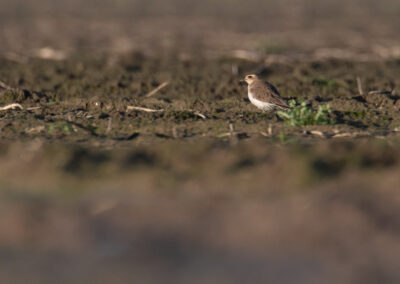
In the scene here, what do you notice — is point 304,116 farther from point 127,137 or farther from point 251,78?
point 251,78

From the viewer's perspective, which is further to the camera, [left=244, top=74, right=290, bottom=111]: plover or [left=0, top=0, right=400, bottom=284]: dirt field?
[left=244, top=74, right=290, bottom=111]: plover

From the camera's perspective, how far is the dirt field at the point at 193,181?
4.03m

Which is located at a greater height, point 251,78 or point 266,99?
point 266,99

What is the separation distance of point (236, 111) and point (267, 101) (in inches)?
17.9

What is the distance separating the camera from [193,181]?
5445mm

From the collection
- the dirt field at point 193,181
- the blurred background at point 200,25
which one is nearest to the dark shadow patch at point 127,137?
the dirt field at point 193,181

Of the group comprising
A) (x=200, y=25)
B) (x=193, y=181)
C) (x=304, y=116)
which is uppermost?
(x=193, y=181)

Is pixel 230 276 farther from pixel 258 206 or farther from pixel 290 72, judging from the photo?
pixel 290 72

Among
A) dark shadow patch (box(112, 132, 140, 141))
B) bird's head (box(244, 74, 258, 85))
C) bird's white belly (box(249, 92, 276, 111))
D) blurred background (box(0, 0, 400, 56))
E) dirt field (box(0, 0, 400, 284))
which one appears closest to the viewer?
dirt field (box(0, 0, 400, 284))

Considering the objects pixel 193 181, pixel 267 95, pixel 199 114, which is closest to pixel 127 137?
pixel 199 114

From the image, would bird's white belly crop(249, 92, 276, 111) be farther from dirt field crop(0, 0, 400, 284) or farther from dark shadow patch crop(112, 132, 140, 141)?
dark shadow patch crop(112, 132, 140, 141)

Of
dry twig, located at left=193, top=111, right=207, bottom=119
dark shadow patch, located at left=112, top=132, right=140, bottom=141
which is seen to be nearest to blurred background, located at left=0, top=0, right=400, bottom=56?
dry twig, located at left=193, top=111, right=207, bottom=119

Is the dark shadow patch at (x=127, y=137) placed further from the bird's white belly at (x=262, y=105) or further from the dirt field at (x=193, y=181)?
the bird's white belly at (x=262, y=105)

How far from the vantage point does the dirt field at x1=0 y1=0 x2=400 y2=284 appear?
13.2ft
